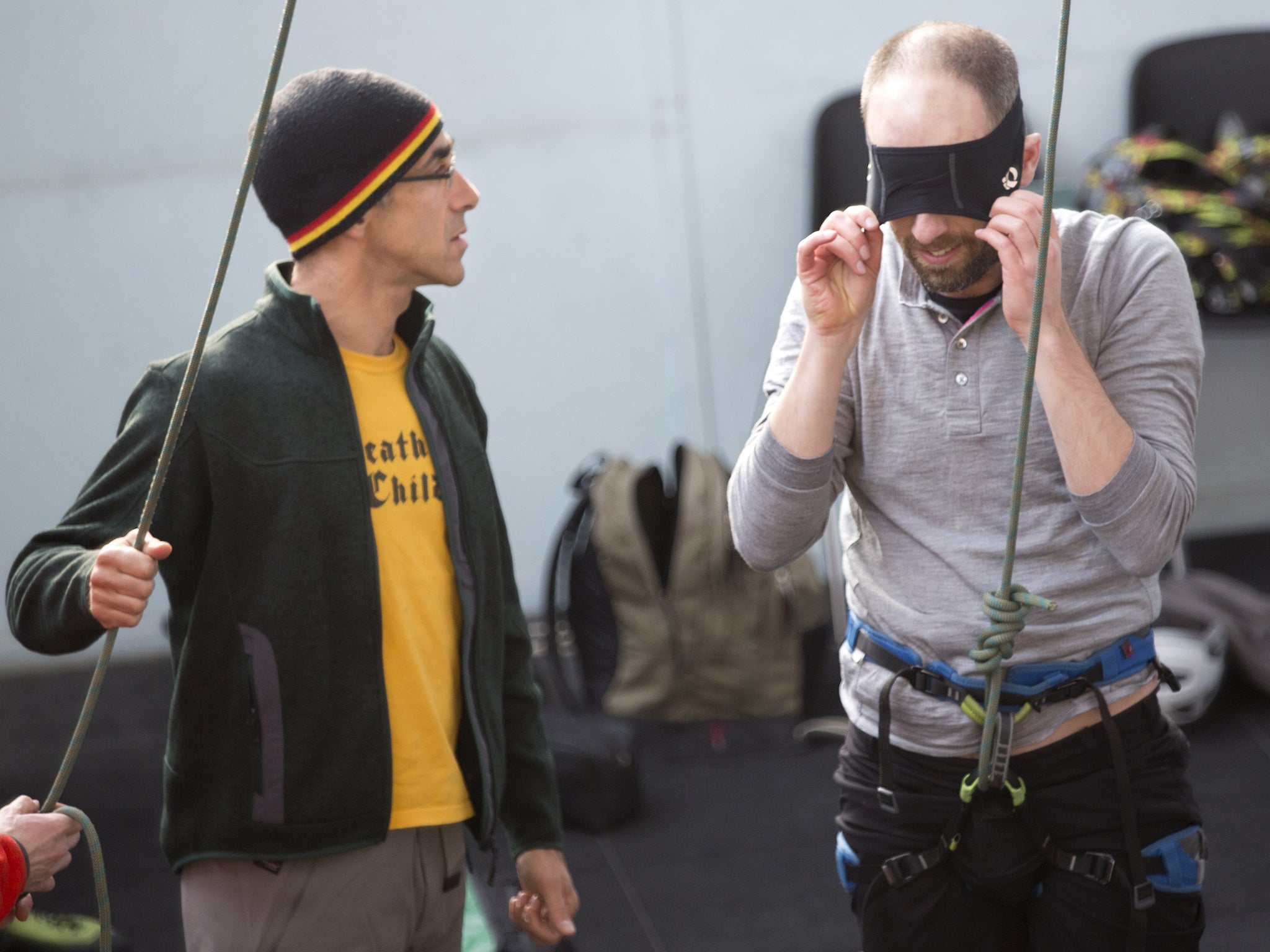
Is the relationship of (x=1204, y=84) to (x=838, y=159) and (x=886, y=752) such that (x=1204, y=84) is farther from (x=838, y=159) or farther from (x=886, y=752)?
(x=886, y=752)

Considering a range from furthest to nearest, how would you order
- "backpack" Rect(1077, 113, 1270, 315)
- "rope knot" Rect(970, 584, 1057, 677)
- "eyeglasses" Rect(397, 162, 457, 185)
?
"backpack" Rect(1077, 113, 1270, 315) → "eyeglasses" Rect(397, 162, 457, 185) → "rope knot" Rect(970, 584, 1057, 677)

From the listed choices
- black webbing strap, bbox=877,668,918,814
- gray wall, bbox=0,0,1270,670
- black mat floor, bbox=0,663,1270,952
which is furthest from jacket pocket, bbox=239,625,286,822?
gray wall, bbox=0,0,1270,670

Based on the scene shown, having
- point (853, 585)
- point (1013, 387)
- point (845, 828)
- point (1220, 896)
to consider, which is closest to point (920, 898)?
point (845, 828)

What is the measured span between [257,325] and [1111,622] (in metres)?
0.99

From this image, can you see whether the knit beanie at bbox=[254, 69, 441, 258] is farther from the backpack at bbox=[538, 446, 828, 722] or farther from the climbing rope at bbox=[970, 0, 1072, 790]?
the backpack at bbox=[538, 446, 828, 722]

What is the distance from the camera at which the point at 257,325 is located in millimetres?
1450

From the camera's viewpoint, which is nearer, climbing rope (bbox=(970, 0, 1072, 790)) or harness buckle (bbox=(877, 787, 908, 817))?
climbing rope (bbox=(970, 0, 1072, 790))

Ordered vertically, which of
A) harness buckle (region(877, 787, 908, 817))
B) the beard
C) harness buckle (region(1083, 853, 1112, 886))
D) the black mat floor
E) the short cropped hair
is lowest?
the black mat floor

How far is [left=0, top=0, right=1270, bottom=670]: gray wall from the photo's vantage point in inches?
147

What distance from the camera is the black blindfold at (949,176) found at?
1.30 meters

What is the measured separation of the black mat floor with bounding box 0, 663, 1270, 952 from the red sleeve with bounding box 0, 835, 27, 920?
1.55 metres

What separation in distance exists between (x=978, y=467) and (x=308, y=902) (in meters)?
0.85

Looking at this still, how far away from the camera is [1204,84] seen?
3773mm

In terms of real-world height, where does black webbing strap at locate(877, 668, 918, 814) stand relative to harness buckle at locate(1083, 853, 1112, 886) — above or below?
above
